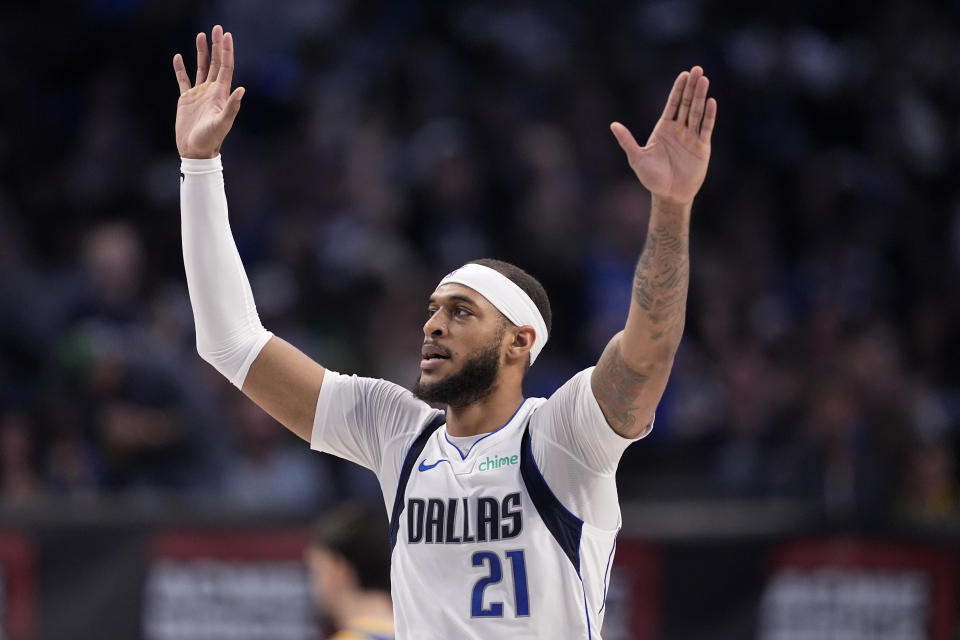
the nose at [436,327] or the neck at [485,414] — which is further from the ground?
the nose at [436,327]

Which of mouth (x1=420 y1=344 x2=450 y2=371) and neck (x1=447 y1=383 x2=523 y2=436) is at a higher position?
mouth (x1=420 y1=344 x2=450 y2=371)

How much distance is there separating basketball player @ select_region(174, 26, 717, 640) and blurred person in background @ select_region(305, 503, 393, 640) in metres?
0.87

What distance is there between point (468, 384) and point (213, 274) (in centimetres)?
93

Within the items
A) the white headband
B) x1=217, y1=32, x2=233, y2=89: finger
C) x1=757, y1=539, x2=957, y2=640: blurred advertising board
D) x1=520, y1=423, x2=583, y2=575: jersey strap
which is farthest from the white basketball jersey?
x1=757, y1=539, x2=957, y2=640: blurred advertising board

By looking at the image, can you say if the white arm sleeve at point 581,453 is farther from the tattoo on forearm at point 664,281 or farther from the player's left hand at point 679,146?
the player's left hand at point 679,146

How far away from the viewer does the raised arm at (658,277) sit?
13.2 feet

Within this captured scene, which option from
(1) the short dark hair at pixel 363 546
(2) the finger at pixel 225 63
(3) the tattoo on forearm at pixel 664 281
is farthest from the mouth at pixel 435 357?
(1) the short dark hair at pixel 363 546

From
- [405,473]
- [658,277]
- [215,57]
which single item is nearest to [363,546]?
[405,473]

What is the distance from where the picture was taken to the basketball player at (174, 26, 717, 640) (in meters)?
4.07

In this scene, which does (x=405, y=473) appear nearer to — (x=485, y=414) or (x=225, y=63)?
(x=485, y=414)

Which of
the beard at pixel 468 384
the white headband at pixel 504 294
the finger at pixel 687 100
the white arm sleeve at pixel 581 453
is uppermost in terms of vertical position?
the finger at pixel 687 100

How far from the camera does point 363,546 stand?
5652mm

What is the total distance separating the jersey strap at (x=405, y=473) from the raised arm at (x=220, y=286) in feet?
1.21

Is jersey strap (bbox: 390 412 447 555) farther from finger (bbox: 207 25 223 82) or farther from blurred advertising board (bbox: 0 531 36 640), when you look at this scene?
blurred advertising board (bbox: 0 531 36 640)
